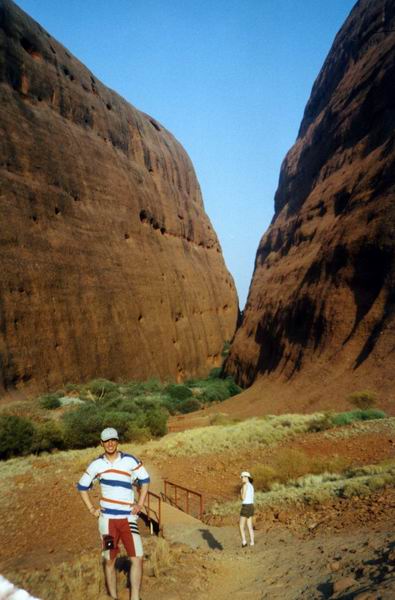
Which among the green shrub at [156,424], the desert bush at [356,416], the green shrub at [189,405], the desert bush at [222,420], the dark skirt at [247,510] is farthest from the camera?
the green shrub at [189,405]

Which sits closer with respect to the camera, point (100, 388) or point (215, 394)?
point (100, 388)

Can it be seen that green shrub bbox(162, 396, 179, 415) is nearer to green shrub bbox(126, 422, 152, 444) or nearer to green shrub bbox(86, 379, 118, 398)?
green shrub bbox(86, 379, 118, 398)

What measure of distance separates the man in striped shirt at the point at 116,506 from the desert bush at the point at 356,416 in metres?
11.2

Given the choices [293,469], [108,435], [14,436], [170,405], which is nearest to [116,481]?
[108,435]

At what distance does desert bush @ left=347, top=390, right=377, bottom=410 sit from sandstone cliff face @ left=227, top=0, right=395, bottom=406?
0.49 metres

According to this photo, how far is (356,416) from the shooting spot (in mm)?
14891

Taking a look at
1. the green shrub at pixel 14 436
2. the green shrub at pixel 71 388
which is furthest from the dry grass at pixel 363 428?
the green shrub at pixel 71 388

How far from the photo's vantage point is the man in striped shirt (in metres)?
4.45

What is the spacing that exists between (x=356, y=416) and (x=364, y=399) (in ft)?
5.21

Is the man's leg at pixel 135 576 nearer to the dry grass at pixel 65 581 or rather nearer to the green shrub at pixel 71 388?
A: the dry grass at pixel 65 581

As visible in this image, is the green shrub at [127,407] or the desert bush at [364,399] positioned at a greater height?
the desert bush at [364,399]

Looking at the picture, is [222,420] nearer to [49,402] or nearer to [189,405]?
[189,405]

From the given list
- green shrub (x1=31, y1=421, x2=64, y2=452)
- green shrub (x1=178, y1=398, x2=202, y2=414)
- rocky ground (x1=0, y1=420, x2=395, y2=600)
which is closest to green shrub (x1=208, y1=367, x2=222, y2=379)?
green shrub (x1=178, y1=398, x2=202, y2=414)

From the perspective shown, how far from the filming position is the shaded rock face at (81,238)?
83.6ft
